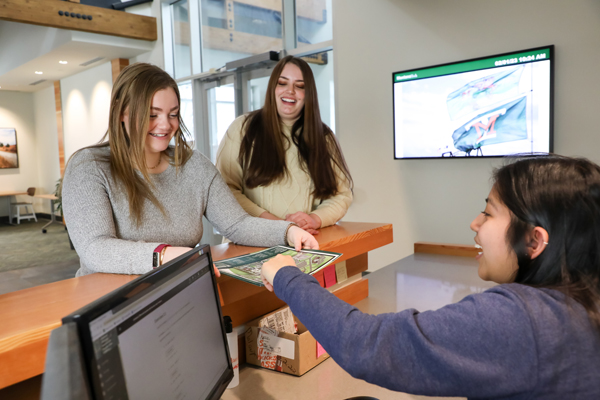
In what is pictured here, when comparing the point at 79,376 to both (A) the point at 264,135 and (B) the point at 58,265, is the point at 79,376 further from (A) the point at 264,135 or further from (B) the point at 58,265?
(B) the point at 58,265

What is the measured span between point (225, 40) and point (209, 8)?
1.86 feet

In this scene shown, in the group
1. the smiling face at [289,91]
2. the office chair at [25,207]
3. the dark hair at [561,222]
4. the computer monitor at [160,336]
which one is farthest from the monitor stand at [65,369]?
the office chair at [25,207]

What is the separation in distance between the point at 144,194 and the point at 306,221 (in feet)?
1.84

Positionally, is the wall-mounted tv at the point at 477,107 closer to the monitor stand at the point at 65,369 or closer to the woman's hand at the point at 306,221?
the woman's hand at the point at 306,221

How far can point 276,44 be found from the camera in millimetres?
4906

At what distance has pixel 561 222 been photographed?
689 millimetres

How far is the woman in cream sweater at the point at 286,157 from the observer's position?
1.75 metres

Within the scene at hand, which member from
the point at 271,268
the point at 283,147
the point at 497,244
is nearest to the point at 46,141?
the point at 283,147

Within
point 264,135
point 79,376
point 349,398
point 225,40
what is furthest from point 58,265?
point 79,376

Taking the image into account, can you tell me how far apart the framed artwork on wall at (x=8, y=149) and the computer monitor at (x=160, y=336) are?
11216mm

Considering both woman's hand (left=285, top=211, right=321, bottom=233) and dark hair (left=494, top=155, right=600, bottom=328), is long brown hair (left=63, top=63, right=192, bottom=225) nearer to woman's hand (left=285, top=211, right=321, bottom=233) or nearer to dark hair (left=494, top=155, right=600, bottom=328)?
woman's hand (left=285, top=211, right=321, bottom=233)

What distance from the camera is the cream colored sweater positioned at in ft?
5.72

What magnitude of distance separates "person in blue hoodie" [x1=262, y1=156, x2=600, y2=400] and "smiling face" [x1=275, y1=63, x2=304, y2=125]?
113cm

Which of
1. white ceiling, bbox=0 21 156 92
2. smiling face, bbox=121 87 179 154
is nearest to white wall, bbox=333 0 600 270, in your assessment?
smiling face, bbox=121 87 179 154
